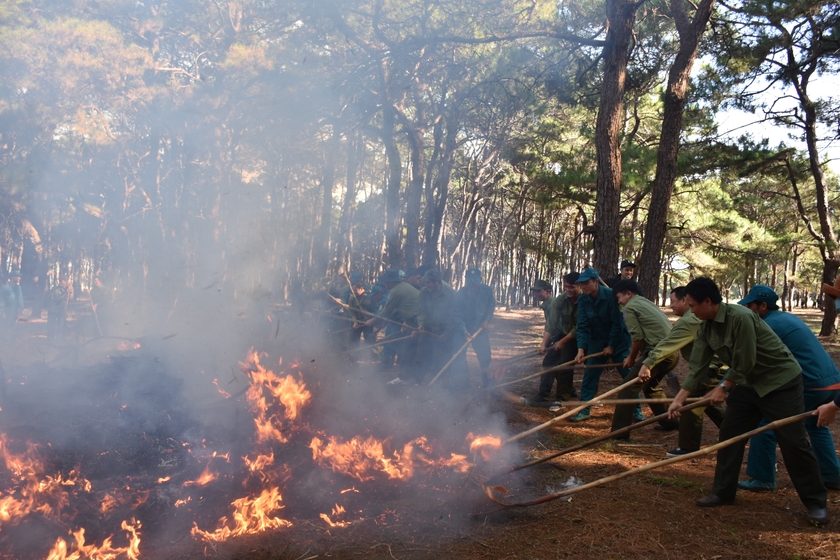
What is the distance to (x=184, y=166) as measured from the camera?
12.7m

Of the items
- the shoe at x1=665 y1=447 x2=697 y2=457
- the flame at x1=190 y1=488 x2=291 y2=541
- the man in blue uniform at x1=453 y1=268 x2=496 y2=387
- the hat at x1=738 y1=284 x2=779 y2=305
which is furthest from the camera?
the man in blue uniform at x1=453 y1=268 x2=496 y2=387

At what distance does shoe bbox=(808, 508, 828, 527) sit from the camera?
3895mm

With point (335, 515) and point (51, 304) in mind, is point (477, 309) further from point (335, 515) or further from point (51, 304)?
point (51, 304)

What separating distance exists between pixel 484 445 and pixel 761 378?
2356 millimetres

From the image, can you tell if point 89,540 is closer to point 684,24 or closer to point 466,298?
point 466,298

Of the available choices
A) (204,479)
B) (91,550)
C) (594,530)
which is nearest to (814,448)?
(594,530)

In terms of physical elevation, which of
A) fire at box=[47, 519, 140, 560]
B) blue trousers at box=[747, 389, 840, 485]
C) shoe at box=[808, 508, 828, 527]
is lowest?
fire at box=[47, 519, 140, 560]

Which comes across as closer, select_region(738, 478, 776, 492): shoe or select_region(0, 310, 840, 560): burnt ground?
select_region(0, 310, 840, 560): burnt ground

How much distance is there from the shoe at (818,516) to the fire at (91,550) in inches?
187

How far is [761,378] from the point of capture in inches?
160

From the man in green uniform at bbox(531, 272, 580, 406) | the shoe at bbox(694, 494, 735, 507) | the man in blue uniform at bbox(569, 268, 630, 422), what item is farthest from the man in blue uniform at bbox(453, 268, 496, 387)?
the shoe at bbox(694, 494, 735, 507)

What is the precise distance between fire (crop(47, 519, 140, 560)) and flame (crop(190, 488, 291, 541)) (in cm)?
37

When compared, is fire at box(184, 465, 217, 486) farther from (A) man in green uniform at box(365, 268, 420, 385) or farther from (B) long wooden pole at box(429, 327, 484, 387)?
(A) man in green uniform at box(365, 268, 420, 385)

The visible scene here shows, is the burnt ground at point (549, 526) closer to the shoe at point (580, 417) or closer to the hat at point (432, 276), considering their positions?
the shoe at point (580, 417)
